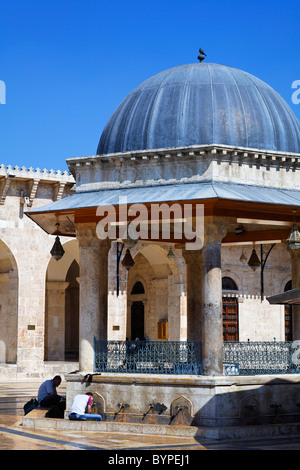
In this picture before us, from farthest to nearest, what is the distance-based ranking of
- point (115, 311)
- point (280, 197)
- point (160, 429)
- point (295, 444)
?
point (115, 311) < point (280, 197) < point (160, 429) < point (295, 444)

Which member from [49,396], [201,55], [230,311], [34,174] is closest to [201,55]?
[201,55]

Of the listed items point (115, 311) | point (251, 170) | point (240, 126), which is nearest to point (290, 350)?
point (251, 170)

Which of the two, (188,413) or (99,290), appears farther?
(99,290)

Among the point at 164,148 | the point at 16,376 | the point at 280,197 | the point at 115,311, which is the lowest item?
the point at 16,376

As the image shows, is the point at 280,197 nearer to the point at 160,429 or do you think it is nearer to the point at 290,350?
the point at 290,350

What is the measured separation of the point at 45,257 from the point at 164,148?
1402 cm

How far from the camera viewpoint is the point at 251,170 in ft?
39.9

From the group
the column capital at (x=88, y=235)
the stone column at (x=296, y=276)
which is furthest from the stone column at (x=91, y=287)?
the stone column at (x=296, y=276)

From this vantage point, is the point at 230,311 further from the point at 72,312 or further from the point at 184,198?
the point at 184,198

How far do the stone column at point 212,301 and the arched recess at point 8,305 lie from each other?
572 inches

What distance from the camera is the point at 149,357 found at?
11992mm

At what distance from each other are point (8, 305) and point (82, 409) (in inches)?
589

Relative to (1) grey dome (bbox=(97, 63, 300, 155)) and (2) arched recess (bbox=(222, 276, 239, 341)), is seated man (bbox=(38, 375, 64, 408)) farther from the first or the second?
(2) arched recess (bbox=(222, 276, 239, 341))

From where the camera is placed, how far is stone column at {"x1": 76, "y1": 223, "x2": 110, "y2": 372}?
1237 cm
